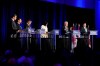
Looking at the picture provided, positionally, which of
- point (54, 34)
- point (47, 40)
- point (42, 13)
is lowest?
point (47, 40)

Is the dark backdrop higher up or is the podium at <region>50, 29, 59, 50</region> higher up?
the dark backdrop

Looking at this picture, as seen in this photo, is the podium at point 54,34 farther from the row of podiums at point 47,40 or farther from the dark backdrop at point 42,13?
the dark backdrop at point 42,13

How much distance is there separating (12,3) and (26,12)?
46.7 inches

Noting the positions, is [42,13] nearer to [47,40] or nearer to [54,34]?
[47,40]

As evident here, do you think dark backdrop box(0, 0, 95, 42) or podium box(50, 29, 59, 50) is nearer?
podium box(50, 29, 59, 50)

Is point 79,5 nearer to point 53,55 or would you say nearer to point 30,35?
point 30,35

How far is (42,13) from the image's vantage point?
16.2 metres

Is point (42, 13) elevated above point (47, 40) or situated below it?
above

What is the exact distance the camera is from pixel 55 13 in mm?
16781

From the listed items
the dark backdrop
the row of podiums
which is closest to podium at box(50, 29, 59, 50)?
the row of podiums

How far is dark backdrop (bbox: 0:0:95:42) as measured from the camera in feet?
45.1

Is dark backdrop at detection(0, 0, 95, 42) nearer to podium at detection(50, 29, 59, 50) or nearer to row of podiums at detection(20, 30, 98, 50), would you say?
row of podiums at detection(20, 30, 98, 50)

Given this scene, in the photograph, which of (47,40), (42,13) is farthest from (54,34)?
(42,13)

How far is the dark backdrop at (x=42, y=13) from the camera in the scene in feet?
45.1
